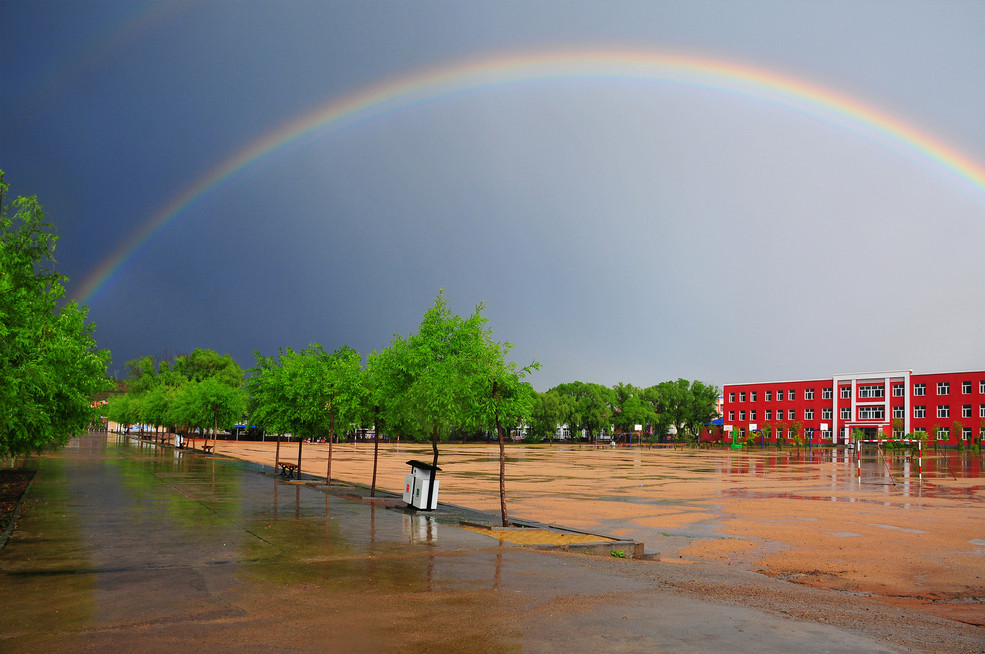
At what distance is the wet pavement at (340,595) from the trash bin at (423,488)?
8.93 ft

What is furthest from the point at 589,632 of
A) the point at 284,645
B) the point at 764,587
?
the point at 764,587

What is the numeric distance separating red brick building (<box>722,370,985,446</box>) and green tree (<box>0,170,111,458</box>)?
112559 millimetres

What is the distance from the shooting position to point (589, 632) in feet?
27.8

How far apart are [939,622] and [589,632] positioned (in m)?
5.02

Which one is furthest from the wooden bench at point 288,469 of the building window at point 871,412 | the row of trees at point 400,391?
the building window at point 871,412

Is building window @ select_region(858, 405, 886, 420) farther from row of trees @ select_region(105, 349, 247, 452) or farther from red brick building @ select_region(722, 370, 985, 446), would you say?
row of trees @ select_region(105, 349, 247, 452)

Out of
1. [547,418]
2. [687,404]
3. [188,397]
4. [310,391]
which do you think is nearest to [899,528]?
[310,391]

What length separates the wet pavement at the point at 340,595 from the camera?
8039 mm

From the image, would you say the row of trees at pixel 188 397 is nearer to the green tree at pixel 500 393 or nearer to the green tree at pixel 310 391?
the green tree at pixel 310 391

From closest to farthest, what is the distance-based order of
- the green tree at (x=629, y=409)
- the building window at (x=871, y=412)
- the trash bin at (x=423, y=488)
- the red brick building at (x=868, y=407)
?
the trash bin at (x=423, y=488) < the red brick building at (x=868, y=407) < the building window at (x=871, y=412) < the green tree at (x=629, y=409)

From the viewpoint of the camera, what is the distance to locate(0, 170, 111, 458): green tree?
1408cm

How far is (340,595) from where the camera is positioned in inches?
399

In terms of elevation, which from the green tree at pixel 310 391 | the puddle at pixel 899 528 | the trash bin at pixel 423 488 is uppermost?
the green tree at pixel 310 391

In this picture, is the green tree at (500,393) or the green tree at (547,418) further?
the green tree at (547,418)
